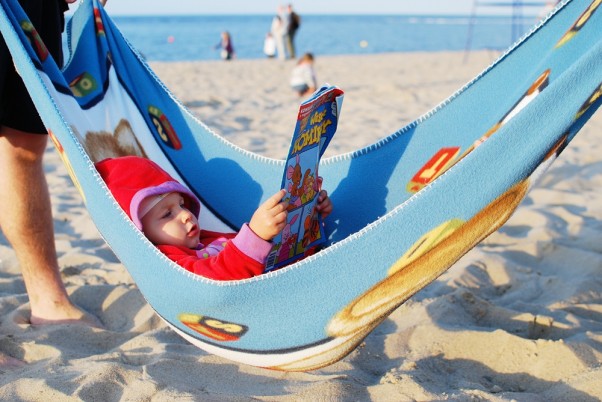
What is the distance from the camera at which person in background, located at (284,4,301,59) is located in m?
12.6

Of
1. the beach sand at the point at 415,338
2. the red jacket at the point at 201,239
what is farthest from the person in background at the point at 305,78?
the red jacket at the point at 201,239

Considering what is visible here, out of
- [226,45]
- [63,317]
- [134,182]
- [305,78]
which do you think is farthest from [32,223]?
[226,45]

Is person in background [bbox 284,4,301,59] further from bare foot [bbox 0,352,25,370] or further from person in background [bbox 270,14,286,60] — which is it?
bare foot [bbox 0,352,25,370]

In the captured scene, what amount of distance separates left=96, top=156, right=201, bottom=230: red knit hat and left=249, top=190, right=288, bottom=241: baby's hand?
13.1 inches

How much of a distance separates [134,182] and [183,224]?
0.16 m

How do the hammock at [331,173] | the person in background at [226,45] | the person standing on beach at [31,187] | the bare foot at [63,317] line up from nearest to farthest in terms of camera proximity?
the hammock at [331,173] → the person standing on beach at [31,187] → the bare foot at [63,317] → the person in background at [226,45]

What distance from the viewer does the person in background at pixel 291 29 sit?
1257 centimetres

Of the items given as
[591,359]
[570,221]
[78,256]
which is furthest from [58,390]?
[570,221]

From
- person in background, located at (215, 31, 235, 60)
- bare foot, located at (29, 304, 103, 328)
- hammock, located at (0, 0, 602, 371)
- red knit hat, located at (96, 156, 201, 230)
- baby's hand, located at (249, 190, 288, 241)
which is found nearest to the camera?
hammock, located at (0, 0, 602, 371)

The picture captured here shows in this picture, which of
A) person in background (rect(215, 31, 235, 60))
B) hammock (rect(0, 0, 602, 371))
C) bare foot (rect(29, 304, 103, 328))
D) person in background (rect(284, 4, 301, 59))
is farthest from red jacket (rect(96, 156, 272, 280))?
person in background (rect(284, 4, 301, 59))

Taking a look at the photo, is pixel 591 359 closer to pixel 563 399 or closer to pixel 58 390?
pixel 563 399

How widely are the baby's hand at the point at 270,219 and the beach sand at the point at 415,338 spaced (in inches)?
14.6

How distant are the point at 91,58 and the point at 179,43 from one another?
20.1 m

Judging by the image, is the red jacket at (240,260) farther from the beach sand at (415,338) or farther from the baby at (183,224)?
the beach sand at (415,338)
